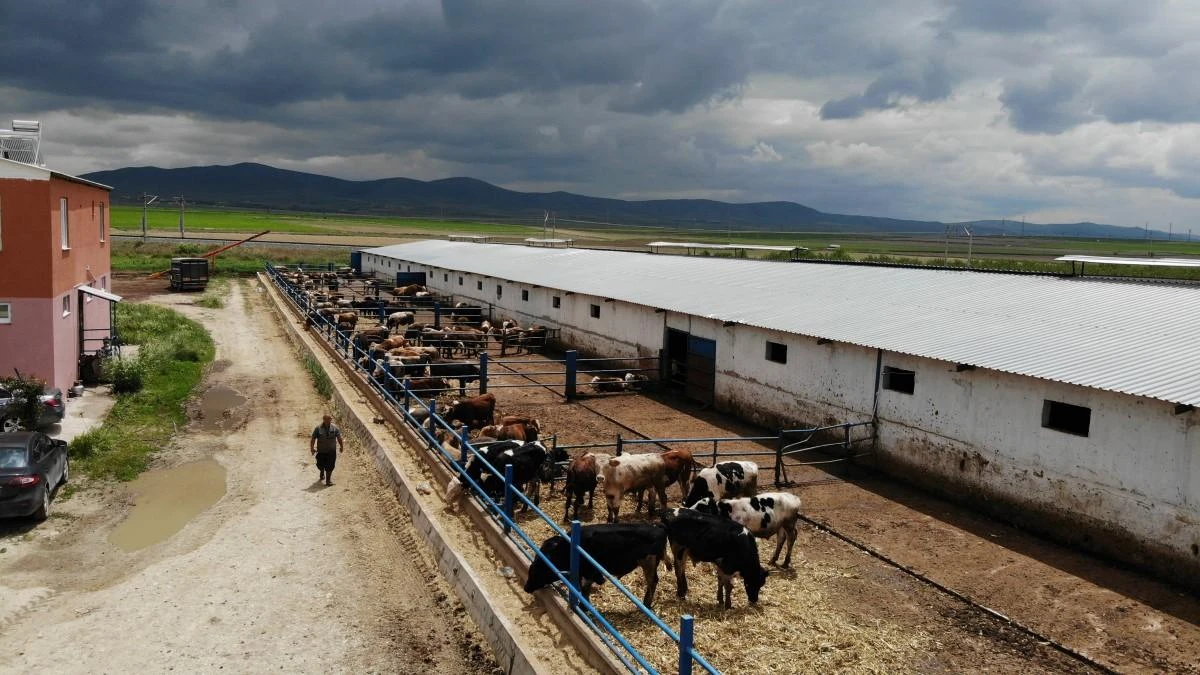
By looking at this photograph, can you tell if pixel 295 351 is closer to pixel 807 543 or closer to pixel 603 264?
pixel 603 264

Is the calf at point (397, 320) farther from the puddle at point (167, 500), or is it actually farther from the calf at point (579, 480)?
the calf at point (579, 480)

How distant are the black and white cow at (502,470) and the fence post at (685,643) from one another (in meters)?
7.58

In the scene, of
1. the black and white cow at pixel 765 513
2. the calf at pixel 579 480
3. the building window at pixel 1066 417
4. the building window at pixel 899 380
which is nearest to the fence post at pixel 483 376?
the calf at pixel 579 480

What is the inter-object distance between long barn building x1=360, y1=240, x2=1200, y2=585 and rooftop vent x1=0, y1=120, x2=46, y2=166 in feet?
68.3

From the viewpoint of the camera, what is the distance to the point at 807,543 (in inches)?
542

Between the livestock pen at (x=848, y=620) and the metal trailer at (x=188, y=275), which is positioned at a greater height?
the metal trailer at (x=188, y=275)

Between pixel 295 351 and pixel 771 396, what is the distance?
73.7ft

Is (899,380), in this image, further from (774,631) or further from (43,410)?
(43,410)

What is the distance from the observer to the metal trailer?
6012cm

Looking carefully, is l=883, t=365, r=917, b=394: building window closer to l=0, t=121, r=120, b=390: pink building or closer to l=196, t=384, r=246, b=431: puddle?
l=196, t=384, r=246, b=431: puddle

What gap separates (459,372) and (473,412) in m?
5.88

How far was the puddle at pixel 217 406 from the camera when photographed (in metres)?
Result: 23.7

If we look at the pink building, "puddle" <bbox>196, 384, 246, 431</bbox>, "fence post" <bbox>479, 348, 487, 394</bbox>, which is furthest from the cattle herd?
the pink building

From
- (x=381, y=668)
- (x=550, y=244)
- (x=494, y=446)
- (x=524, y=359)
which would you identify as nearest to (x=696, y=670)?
(x=381, y=668)
